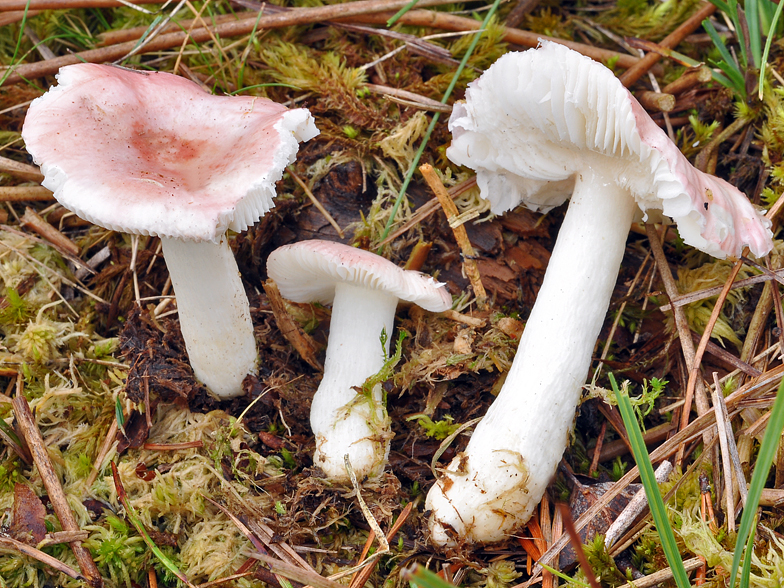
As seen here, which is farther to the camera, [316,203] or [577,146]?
[316,203]

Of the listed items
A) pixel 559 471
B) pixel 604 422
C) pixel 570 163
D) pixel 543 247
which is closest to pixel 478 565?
pixel 559 471

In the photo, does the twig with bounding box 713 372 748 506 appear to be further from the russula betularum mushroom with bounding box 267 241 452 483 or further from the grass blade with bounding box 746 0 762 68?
the grass blade with bounding box 746 0 762 68

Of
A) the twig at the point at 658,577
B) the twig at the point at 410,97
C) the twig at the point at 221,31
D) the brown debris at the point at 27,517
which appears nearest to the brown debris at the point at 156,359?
the brown debris at the point at 27,517

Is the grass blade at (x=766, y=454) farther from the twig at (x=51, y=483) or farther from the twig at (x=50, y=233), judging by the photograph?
the twig at (x=50, y=233)

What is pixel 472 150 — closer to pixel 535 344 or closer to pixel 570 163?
pixel 570 163

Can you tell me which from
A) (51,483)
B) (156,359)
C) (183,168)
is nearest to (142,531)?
(51,483)

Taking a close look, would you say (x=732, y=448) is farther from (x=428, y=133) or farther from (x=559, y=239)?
(x=428, y=133)

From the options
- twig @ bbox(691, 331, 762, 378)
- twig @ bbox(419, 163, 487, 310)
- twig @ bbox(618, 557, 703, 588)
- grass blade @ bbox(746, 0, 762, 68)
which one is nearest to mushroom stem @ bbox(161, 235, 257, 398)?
twig @ bbox(419, 163, 487, 310)
